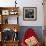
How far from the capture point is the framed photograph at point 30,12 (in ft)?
19.5

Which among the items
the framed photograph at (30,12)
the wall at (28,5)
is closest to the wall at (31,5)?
the wall at (28,5)

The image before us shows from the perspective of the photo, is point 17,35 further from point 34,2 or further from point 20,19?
point 34,2

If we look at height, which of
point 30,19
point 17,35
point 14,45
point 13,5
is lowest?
point 14,45

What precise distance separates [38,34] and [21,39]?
0.66m

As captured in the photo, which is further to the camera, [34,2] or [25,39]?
[34,2]

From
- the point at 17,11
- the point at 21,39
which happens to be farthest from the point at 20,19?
the point at 21,39

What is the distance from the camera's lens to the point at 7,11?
5809 mm

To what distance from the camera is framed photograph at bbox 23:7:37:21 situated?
593cm

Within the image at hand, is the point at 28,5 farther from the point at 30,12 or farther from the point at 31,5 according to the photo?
the point at 30,12

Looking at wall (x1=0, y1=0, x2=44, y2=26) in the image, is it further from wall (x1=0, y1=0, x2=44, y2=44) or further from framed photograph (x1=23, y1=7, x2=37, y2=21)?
framed photograph (x1=23, y1=7, x2=37, y2=21)

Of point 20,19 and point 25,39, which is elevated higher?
point 20,19

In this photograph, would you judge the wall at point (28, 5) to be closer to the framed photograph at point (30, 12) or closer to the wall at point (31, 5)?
the wall at point (31, 5)

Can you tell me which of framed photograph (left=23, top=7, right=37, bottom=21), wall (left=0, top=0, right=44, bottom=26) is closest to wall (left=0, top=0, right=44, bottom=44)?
wall (left=0, top=0, right=44, bottom=26)

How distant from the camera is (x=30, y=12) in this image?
5969 mm
